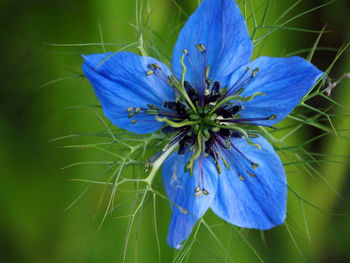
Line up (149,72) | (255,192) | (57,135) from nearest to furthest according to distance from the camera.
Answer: (149,72) → (255,192) → (57,135)

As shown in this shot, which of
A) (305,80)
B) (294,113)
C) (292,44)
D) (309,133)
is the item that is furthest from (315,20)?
(305,80)

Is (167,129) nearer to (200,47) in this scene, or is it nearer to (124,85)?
(124,85)

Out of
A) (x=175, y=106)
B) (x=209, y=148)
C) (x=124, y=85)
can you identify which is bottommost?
(x=209, y=148)

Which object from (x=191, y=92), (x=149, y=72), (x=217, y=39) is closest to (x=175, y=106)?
(x=191, y=92)

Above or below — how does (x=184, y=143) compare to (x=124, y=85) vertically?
below

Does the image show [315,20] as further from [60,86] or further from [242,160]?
[60,86]

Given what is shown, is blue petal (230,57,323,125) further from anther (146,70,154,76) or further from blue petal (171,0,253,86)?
anther (146,70,154,76)
